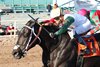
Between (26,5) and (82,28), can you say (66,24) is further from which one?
(26,5)

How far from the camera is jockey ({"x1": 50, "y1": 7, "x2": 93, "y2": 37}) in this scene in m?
5.31

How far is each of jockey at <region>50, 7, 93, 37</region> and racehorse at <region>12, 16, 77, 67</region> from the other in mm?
205

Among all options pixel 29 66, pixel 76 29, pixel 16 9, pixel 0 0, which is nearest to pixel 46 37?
pixel 76 29

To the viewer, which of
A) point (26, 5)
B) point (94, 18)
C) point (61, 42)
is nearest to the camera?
point (61, 42)

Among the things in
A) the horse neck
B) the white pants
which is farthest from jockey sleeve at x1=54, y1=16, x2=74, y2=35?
the white pants

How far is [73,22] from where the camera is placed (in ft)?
18.0

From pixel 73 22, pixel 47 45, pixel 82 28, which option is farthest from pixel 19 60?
pixel 73 22

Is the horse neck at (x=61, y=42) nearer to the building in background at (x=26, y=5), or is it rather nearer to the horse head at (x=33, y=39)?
the horse head at (x=33, y=39)

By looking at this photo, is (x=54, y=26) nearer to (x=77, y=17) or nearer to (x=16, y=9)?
(x=77, y=17)

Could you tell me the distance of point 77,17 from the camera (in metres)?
5.60

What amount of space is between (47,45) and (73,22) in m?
0.63

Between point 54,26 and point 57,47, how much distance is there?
41 cm

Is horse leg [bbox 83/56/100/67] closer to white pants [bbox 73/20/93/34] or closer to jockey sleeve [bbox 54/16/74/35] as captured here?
white pants [bbox 73/20/93/34]

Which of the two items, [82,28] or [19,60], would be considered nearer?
[82,28]
